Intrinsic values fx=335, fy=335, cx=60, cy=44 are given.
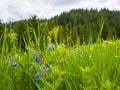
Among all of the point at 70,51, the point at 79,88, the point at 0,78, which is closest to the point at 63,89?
the point at 79,88

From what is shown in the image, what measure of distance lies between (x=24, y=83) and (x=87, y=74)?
63 centimetres

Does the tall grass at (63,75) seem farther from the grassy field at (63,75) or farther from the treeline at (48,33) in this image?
the treeline at (48,33)

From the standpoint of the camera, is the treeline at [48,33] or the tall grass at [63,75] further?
the treeline at [48,33]

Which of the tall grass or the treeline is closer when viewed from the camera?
the tall grass

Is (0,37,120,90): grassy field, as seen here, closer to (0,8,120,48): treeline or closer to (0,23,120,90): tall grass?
(0,23,120,90): tall grass

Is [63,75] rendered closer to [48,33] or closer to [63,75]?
[63,75]

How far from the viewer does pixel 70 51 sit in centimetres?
352

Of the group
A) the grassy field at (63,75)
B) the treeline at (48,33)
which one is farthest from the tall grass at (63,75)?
the treeline at (48,33)

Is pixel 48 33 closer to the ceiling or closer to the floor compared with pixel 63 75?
closer to the ceiling

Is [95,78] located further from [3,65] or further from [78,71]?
[3,65]

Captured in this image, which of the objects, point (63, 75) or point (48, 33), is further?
point (48, 33)

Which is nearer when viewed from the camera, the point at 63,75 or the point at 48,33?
the point at 63,75

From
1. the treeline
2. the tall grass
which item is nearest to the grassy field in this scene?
the tall grass

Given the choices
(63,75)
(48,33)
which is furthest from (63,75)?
(48,33)
